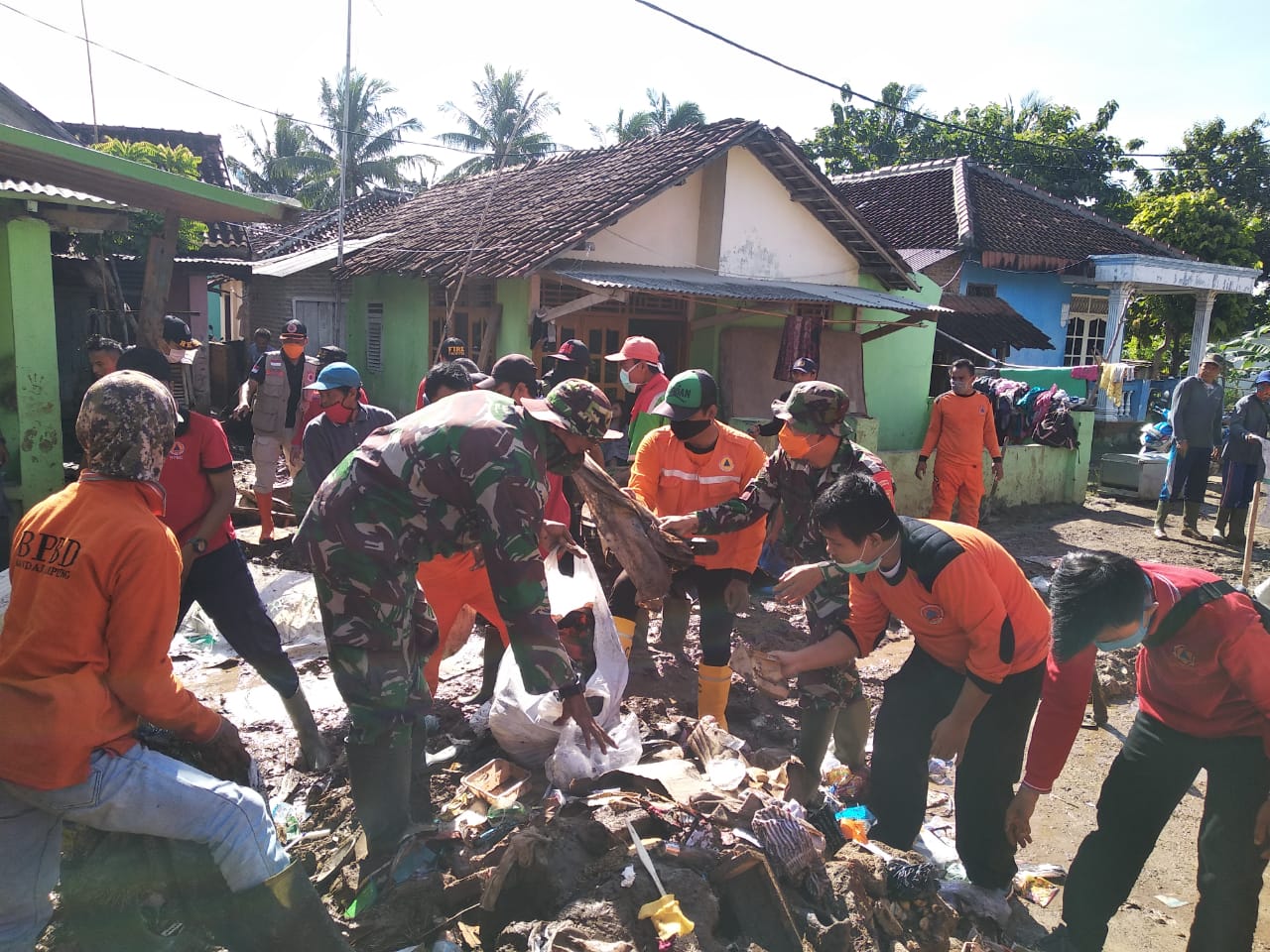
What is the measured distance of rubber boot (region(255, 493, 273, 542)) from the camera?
22.6 ft

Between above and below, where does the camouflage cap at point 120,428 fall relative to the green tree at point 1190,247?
below

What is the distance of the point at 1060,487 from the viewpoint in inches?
453

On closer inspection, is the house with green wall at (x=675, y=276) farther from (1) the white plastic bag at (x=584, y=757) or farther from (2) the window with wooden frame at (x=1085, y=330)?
(2) the window with wooden frame at (x=1085, y=330)

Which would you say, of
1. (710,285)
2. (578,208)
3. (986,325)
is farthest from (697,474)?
(986,325)

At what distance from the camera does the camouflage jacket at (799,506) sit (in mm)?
3768

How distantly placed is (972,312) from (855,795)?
1492 centimetres

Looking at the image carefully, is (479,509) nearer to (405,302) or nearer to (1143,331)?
(405,302)

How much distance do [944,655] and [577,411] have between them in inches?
61.4

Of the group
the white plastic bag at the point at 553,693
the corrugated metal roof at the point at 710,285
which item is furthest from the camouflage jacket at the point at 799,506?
the corrugated metal roof at the point at 710,285

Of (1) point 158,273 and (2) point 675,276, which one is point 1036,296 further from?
(1) point 158,273

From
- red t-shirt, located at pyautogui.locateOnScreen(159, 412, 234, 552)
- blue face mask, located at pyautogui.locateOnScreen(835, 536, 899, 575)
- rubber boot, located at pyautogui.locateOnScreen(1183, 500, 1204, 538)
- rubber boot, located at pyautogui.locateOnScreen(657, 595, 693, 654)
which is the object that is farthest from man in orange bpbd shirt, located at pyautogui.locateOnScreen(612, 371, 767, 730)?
rubber boot, located at pyautogui.locateOnScreen(1183, 500, 1204, 538)

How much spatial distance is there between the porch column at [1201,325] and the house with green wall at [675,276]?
8012 mm

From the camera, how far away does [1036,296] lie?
61.0 feet

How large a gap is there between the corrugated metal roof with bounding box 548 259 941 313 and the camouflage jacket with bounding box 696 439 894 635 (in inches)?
217
